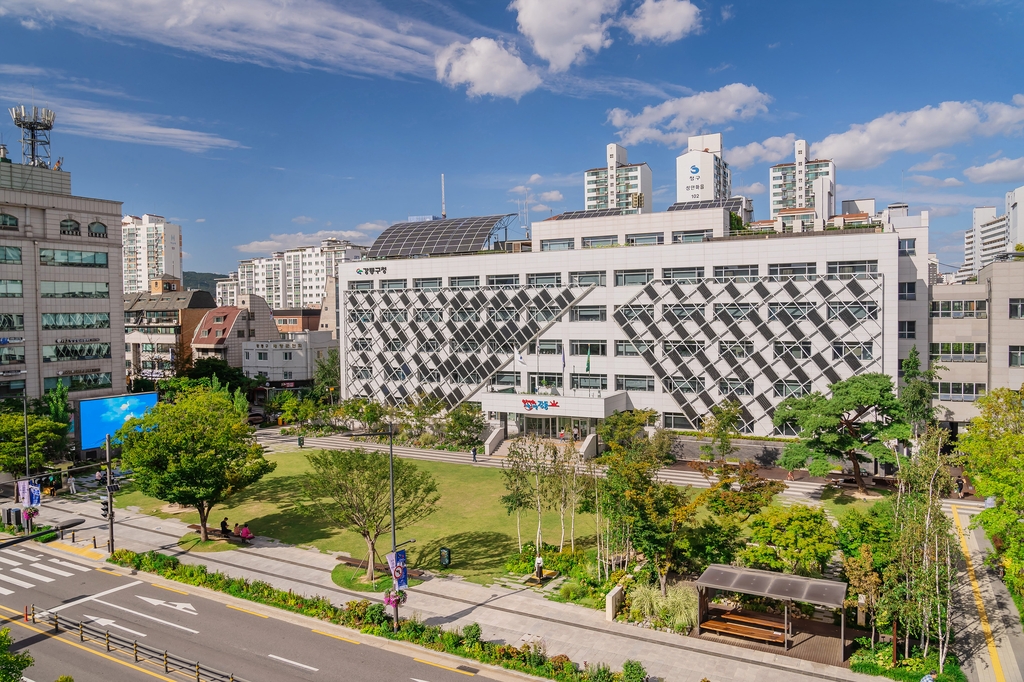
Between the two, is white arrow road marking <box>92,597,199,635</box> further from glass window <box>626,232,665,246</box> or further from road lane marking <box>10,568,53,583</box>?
glass window <box>626,232,665,246</box>

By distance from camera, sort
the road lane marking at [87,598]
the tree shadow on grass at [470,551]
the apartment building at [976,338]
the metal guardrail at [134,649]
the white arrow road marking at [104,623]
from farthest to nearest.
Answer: the apartment building at [976,338]
the tree shadow on grass at [470,551]
the road lane marking at [87,598]
the white arrow road marking at [104,623]
the metal guardrail at [134,649]

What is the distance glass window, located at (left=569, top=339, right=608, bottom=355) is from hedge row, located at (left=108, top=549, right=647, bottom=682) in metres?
37.5

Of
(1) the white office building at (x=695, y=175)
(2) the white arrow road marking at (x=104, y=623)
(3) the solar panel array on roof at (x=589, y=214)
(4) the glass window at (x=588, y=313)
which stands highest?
(1) the white office building at (x=695, y=175)

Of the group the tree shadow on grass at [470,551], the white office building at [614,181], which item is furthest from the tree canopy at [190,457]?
the white office building at [614,181]

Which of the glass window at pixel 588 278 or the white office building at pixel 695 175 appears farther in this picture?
the white office building at pixel 695 175

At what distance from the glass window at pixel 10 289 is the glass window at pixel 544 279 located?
1824 inches

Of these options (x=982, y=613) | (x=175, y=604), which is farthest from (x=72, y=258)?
(x=982, y=613)

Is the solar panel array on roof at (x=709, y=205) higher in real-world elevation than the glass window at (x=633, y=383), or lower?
higher

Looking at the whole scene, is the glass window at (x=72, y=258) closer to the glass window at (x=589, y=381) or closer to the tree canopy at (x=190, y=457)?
the tree canopy at (x=190, y=457)

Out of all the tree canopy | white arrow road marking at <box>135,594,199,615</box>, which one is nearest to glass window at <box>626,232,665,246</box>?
the tree canopy

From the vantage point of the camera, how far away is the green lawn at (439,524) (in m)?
34.1

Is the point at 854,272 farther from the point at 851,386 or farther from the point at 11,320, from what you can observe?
the point at 11,320

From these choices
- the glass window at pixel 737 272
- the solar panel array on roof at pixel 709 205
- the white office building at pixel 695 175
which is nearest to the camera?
the glass window at pixel 737 272

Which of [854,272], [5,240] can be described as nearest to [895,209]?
[854,272]
